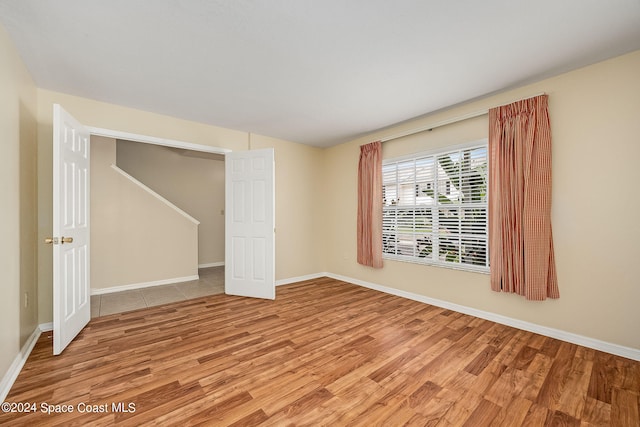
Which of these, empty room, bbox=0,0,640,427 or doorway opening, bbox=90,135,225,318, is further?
doorway opening, bbox=90,135,225,318

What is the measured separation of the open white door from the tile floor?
0.56 m

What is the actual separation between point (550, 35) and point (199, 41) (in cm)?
265

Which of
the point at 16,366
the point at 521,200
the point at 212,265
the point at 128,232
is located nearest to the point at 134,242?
the point at 128,232

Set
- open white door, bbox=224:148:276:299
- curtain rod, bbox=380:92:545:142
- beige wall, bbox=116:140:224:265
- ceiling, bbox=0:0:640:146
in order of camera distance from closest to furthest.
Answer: ceiling, bbox=0:0:640:146
curtain rod, bbox=380:92:545:142
open white door, bbox=224:148:276:299
beige wall, bbox=116:140:224:265

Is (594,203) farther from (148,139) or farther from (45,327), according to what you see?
(45,327)

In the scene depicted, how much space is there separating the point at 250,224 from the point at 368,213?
1.87 metres

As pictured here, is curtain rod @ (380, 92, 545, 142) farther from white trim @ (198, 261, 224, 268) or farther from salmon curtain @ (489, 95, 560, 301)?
white trim @ (198, 261, 224, 268)

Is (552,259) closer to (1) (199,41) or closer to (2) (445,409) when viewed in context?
(2) (445,409)

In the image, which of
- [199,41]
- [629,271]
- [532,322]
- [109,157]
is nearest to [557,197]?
[629,271]

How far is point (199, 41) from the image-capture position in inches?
78.6

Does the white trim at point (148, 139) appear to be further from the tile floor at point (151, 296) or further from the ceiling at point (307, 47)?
the tile floor at point (151, 296)

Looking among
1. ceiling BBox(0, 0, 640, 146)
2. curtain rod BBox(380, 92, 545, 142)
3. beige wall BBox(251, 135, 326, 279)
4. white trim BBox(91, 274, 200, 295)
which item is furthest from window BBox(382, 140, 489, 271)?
white trim BBox(91, 274, 200, 295)

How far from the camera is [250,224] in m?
3.88

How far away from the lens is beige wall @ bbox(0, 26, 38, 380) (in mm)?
1811
